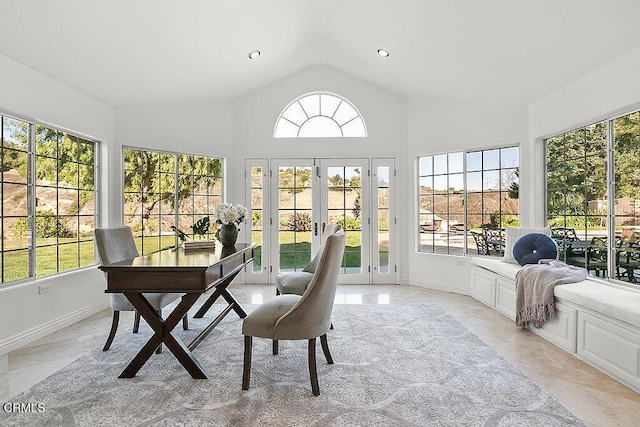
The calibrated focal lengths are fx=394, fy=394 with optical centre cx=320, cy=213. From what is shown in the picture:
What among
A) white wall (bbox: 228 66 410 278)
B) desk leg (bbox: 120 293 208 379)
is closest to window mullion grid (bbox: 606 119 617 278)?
white wall (bbox: 228 66 410 278)

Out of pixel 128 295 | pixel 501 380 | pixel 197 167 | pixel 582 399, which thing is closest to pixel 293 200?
pixel 197 167

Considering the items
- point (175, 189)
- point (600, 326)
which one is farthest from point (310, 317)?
point (175, 189)

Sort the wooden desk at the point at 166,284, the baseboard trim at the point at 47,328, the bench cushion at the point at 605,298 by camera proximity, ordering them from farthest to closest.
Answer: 1. the baseboard trim at the point at 47,328
2. the bench cushion at the point at 605,298
3. the wooden desk at the point at 166,284

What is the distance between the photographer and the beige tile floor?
239 centimetres

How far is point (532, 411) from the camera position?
7.52 feet

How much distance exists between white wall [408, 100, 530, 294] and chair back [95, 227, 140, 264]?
397 cm

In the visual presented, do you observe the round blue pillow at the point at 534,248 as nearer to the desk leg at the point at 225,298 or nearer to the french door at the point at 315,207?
the french door at the point at 315,207

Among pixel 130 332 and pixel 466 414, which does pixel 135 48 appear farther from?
pixel 466 414

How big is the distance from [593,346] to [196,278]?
2.94 meters

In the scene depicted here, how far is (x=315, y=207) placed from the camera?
244 inches

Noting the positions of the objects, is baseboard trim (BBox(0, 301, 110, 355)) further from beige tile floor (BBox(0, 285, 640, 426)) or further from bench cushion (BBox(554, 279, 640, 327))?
bench cushion (BBox(554, 279, 640, 327))

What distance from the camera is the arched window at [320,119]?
624 centimetres

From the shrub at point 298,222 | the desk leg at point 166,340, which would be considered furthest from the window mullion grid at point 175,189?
the desk leg at point 166,340

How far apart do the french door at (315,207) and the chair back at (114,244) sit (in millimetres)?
2608
